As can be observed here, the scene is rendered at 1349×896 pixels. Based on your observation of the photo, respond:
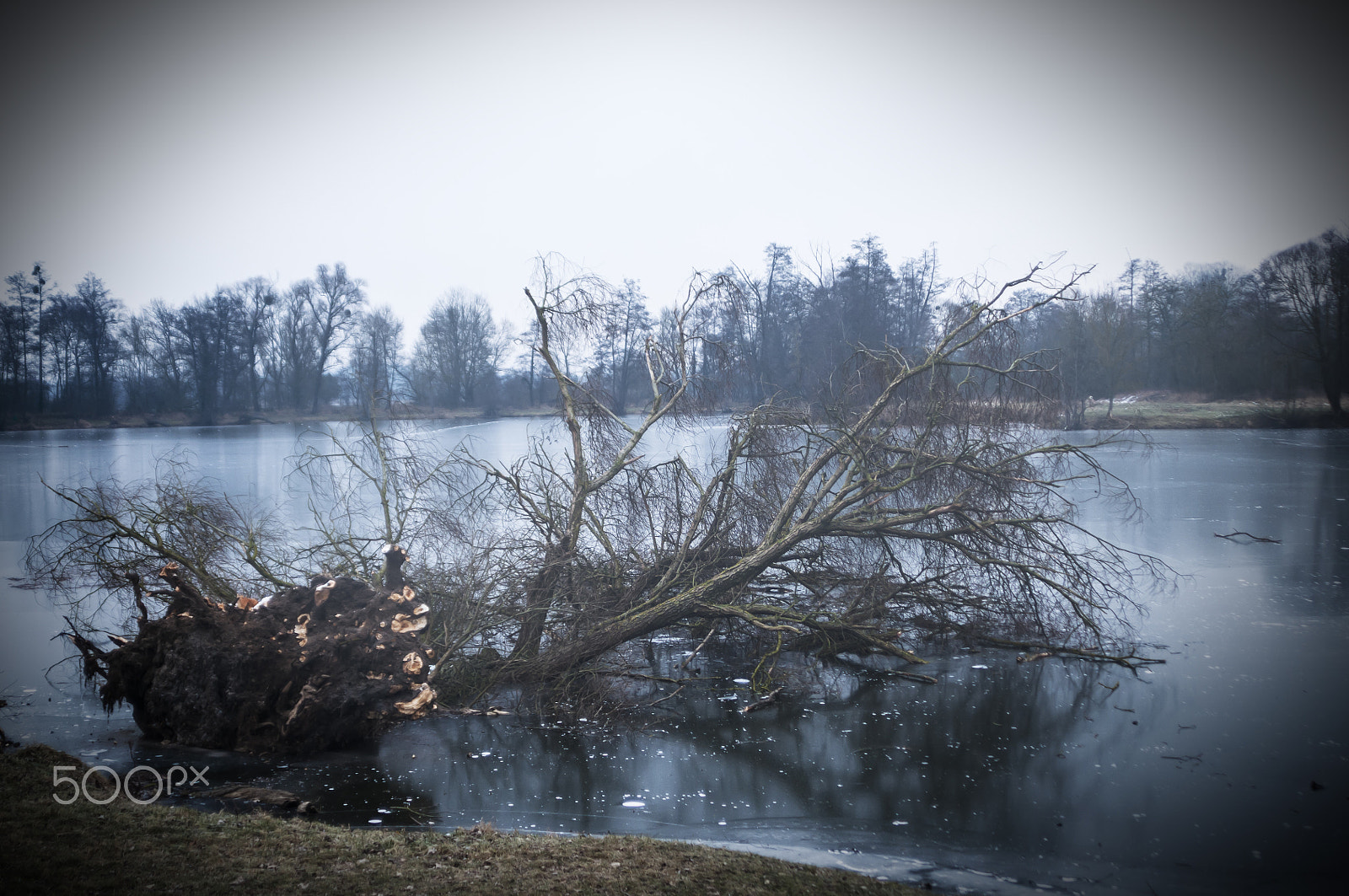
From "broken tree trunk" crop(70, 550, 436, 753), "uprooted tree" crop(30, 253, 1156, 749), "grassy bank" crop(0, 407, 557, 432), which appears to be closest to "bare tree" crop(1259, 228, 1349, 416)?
"uprooted tree" crop(30, 253, 1156, 749)

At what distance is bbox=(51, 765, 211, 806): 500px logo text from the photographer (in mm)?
4598

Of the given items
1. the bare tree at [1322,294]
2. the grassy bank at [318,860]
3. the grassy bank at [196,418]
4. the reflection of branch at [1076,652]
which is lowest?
the reflection of branch at [1076,652]

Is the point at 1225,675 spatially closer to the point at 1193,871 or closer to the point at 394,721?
the point at 1193,871

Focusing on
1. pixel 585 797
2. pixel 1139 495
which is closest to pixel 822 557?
pixel 585 797

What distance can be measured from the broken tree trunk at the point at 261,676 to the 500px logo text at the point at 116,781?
21.6 inches

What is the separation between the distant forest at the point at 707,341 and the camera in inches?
401

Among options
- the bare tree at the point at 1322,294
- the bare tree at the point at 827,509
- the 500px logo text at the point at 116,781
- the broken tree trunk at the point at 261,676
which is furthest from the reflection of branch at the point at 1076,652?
the bare tree at the point at 1322,294

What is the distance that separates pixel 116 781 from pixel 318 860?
5.88 feet

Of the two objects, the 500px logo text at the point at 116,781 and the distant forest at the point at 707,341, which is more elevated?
the distant forest at the point at 707,341

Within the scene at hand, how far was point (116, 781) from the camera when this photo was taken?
4.94 m

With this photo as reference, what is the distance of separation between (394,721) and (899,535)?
5.53m

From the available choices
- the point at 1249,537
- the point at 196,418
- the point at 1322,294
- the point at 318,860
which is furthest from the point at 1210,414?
the point at 196,418

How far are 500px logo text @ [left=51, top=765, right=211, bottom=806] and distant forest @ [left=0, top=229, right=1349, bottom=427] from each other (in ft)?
15.8

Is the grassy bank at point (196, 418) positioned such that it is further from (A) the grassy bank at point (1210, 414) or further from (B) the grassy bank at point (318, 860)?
(B) the grassy bank at point (318, 860)
